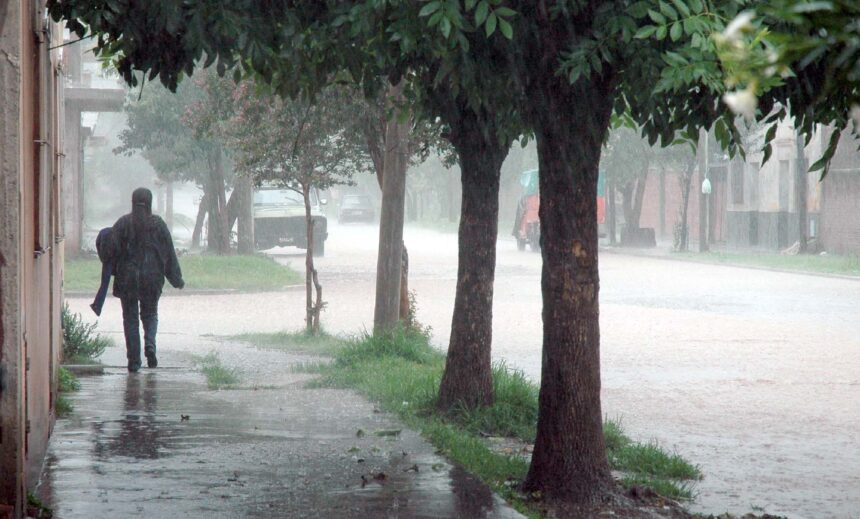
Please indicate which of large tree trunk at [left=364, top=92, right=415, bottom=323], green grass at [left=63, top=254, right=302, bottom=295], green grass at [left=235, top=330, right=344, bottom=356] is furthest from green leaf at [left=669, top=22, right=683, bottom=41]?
green grass at [left=63, top=254, right=302, bottom=295]

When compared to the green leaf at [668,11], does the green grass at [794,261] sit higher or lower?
lower

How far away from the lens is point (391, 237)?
45.1 feet

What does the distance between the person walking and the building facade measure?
9.98 ft

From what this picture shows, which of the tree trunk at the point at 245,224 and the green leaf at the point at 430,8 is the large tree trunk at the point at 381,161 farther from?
the tree trunk at the point at 245,224

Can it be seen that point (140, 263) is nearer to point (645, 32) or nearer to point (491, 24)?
point (491, 24)

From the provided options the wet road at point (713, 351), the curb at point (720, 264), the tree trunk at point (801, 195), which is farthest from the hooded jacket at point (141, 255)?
the tree trunk at point (801, 195)

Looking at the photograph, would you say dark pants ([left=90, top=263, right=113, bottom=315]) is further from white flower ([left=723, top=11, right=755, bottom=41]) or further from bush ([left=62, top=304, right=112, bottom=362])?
white flower ([left=723, top=11, right=755, bottom=41])

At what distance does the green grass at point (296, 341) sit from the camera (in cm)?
1558

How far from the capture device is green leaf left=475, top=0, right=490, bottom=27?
568 cm

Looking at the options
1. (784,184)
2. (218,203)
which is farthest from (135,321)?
(784,184)

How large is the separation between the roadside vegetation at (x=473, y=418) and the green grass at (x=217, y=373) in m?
0.83

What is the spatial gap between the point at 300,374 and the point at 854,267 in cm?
2158

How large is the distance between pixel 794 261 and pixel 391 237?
22.7 metres

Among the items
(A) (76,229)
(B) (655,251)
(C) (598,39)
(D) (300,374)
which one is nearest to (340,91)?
(D) (300,374)
